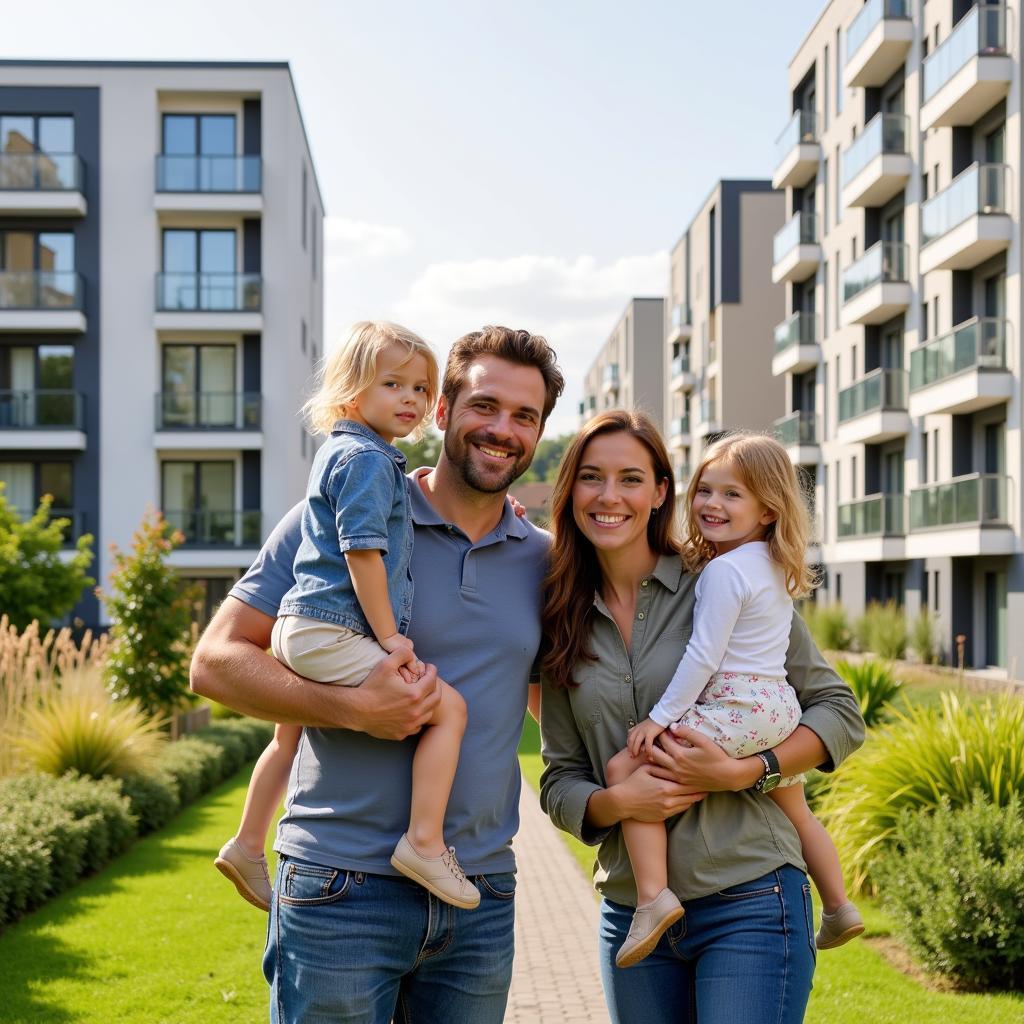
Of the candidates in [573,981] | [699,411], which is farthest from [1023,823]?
[699,411]

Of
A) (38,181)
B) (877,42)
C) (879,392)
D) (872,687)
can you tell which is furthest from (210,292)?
(872,687)

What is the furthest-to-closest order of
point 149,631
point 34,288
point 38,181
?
point 38,181
point 34,288
point 149,631

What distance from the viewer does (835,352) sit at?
1641 inches

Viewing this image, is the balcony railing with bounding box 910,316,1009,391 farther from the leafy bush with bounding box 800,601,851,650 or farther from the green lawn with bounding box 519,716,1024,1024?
the green lawn with bounding box 519,716,1024,1024

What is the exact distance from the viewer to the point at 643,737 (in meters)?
3.66

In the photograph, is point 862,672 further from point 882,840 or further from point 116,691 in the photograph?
point 116,691

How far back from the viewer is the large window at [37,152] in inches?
1551

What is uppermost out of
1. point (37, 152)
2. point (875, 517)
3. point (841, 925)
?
point (37, 152)

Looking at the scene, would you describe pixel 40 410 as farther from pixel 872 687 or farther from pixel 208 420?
pixel 872 687

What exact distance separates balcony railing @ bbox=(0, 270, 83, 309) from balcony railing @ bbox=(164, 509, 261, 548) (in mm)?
7651

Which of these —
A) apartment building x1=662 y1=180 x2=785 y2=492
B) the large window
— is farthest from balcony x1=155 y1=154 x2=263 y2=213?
apartment building x1=662 y1=180 x2=785 y2=492

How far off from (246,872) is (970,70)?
28.1 m

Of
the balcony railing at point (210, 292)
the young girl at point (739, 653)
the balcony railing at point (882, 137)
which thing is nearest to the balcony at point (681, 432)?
the balcony railing at point (882, 137)

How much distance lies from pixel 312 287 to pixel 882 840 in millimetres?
40993
